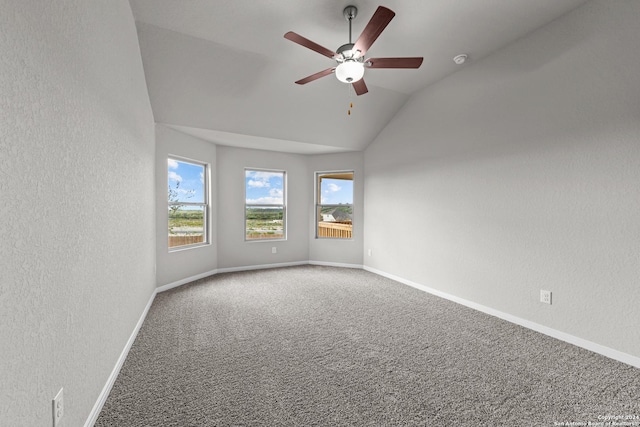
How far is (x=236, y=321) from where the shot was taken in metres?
2.90

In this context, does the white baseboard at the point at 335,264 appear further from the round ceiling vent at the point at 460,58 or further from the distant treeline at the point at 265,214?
the round ceiling vent at the point at 460,58

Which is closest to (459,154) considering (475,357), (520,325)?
(520,325)

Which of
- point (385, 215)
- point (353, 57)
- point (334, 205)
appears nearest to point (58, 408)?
point (353, 57)

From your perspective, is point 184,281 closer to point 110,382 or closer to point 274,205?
point 274,205

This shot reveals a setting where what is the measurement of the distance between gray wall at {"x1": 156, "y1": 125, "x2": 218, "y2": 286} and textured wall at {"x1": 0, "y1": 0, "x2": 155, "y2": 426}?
175 centimetres

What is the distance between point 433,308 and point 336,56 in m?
2.85

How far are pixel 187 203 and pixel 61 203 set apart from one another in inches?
130

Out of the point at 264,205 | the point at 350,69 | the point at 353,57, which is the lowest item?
the point at 264,205

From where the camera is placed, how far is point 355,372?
→ 200 centimetres

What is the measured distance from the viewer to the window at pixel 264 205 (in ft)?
17.3

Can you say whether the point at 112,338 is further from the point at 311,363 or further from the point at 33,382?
the point at 311,363

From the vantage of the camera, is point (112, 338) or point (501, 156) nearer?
point (112, 338)

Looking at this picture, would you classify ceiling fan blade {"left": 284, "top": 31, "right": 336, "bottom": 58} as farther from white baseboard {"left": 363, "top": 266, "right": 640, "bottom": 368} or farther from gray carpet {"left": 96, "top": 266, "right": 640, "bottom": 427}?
white baseboard {"left": 363, "top": 266, "right": 640, "bottom": 368}

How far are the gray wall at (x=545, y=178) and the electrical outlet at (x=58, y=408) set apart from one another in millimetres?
3492
